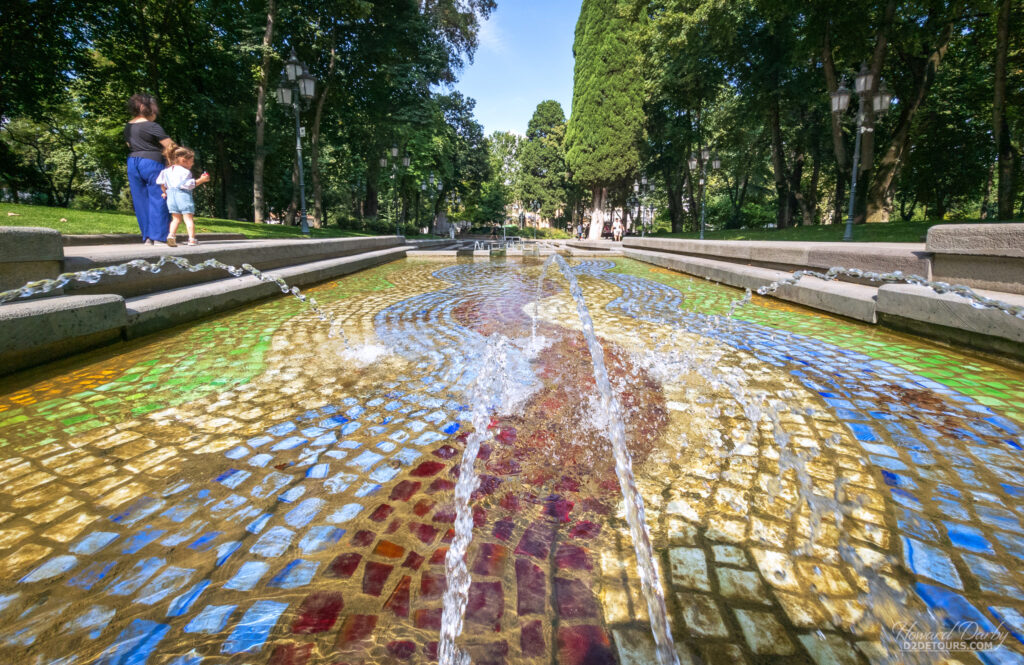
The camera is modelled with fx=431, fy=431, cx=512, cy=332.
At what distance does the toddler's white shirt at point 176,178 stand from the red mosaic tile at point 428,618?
22.6 ft

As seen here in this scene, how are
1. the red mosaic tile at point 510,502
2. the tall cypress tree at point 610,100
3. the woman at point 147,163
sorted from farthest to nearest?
the tall cypress tree at point 610,100 < the woman at point 147,163 < the red mosaic tile at point 510,502

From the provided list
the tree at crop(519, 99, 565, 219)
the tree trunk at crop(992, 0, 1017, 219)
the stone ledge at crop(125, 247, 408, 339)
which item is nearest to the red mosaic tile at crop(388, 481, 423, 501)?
the stone ledge at crop(125, 247, 408, 339)

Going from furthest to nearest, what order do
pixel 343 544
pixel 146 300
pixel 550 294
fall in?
pixel 550 294
pixel 146 300
pixel 343 544

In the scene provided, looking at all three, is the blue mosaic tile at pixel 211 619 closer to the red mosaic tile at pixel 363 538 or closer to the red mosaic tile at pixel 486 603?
the red mosaic tile at pixel 363 538

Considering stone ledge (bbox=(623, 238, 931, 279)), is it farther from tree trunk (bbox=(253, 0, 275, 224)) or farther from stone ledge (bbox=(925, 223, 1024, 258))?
tree trunk (bbox=(253, 0, 275, 224))

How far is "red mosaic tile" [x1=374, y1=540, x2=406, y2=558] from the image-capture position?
156cm

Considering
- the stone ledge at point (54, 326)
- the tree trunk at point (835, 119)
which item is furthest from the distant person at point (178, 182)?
the tree trunk at point (835, 119)

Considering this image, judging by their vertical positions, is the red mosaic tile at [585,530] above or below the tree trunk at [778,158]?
below

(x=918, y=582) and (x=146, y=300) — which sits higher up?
(x=146, y=300)

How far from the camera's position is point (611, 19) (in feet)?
80.3

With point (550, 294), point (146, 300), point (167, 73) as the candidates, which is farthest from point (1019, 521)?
point (167, 73)

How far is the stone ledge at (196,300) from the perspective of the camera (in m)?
4.07

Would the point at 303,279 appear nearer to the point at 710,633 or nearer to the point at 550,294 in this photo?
the point at 550,294

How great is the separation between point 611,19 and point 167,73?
2223cm
